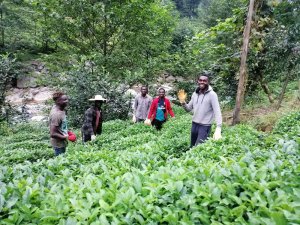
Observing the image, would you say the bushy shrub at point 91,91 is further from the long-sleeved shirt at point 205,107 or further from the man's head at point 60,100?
the long-sleeved shirt at point 205,107

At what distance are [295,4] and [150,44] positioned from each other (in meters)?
8.95

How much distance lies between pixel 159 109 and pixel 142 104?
0.85 metres

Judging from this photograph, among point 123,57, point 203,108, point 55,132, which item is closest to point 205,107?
point 203,108

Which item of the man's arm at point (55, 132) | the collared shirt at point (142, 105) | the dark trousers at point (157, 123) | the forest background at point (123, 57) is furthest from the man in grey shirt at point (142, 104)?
the man's arm at point (55, 132)

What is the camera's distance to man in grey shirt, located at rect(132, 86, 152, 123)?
11.1 m

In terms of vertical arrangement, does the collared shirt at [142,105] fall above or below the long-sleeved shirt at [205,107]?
below

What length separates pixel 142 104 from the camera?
11133 mm

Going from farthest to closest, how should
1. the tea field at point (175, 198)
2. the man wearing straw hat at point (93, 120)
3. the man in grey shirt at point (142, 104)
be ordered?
the man in grey shirt at point (142, 104) → the man wearing straw hat at point (93, 120) → the tea field at point (175, 198)

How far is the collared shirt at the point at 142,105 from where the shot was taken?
36.4 feet

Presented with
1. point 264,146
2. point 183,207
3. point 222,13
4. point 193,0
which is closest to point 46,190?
point 183,207

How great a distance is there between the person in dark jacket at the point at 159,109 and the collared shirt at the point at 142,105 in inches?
24.3

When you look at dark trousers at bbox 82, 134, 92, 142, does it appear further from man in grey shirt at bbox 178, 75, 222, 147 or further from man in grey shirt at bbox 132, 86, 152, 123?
man in grey shirt at bbox 178, 75, 222, 147

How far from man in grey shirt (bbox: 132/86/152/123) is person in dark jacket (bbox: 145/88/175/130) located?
2.06 ft

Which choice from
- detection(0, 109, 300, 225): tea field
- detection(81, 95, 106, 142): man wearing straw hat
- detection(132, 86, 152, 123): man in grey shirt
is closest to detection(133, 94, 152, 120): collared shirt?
detection(132, 86, 152, 123): man in grey shirt
